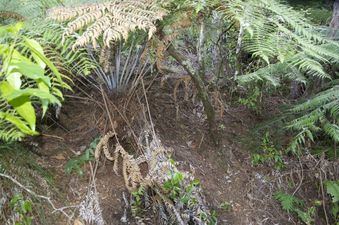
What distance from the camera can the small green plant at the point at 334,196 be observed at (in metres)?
2.74

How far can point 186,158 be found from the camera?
2.71 metres

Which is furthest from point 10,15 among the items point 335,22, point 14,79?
point 335,22

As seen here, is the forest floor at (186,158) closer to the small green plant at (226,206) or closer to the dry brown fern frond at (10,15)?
the small green plant at (226,206)

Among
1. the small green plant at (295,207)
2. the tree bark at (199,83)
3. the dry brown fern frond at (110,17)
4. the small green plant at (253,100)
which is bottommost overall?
the small green plant at (295,207)

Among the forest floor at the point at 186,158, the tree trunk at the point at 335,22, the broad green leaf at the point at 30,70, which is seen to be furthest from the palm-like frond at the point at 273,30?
the broad green leaf at the point at 30,70

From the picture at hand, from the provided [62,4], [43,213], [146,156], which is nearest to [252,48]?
[146,156]

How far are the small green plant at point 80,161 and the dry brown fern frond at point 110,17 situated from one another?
765 mm

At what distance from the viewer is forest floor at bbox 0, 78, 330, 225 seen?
7.88ft

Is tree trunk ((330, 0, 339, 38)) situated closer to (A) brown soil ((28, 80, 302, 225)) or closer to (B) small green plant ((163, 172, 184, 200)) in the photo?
(A) brown soil ((28, 80, 302, 225))

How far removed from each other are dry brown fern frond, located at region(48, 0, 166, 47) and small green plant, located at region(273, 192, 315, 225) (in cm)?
156

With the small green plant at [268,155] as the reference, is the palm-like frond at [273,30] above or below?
above

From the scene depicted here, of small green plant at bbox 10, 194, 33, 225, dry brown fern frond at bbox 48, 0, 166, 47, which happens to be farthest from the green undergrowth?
dry brown fern frond at bbox 48, 0, 166, 47

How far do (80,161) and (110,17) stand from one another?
0.95 metres

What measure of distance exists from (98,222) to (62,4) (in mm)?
1165
